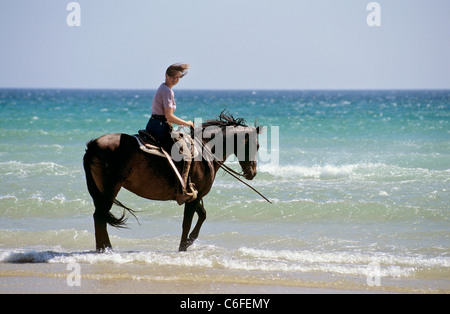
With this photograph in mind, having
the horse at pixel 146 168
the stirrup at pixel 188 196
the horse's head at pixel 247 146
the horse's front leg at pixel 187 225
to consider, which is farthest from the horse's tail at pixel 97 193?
the horse's head at pixel 247 146

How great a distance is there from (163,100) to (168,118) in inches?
9.2

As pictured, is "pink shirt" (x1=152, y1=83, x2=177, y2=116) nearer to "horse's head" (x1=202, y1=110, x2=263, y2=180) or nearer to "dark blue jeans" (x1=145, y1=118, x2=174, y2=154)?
"dark blue jeans" (x1=145, y1=118, x2=174, y2=154)

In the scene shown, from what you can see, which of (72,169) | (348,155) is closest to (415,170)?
(348,155)

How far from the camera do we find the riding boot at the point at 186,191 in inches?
283

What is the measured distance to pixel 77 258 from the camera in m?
7.05

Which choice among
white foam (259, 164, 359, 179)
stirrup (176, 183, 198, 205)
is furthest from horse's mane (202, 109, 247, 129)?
white foam (259, 164, 359, 179)

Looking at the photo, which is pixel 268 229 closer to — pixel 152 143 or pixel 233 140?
pixel 233 140

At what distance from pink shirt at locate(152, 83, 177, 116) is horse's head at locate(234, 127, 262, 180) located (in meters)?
1.17

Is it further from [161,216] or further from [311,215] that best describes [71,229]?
[311,215]

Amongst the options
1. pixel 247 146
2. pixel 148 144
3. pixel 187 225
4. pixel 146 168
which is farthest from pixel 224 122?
pixel 187 225

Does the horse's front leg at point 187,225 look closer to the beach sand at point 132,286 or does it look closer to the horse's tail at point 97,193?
the horse's tail at point 97,193

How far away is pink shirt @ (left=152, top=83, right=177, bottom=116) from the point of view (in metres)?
6.98

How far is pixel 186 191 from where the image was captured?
285 inches
